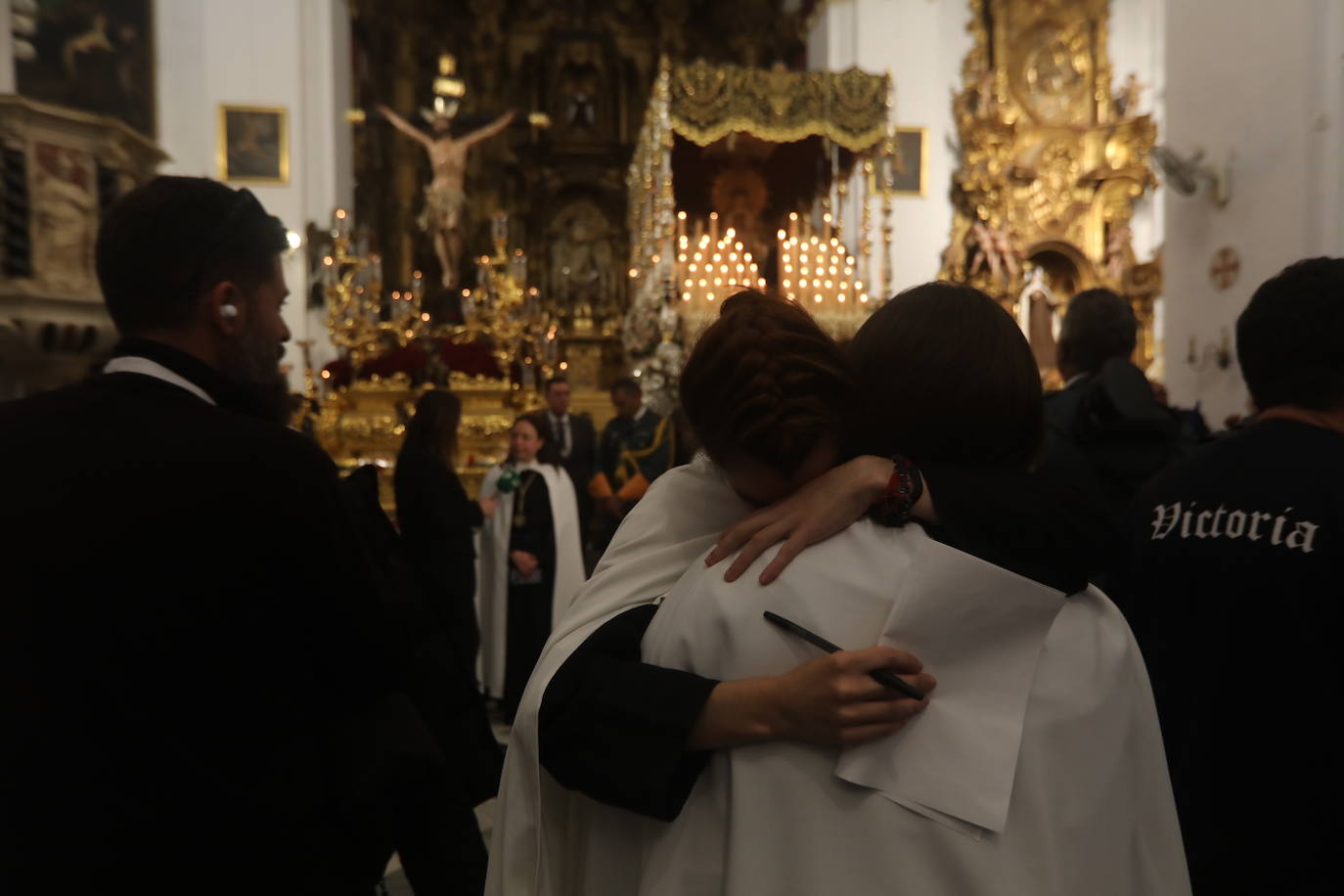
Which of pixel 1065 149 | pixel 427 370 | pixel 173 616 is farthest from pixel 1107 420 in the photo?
pixel 1065 149

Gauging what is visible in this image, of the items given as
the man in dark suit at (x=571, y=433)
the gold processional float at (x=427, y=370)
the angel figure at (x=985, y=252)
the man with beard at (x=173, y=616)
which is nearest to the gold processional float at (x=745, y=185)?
the man in dark suit at (x=571, y=433)

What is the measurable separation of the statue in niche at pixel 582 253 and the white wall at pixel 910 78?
4.32 m

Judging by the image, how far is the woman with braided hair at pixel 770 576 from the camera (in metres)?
1.28

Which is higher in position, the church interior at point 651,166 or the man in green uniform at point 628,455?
the church interior at point 651,166

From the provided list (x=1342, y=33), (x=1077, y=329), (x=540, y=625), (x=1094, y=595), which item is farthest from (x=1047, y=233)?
(x=1094, y=595)

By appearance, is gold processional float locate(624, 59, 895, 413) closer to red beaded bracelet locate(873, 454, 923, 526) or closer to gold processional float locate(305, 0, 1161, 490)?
gold processional float locate(305, 0, 1161, 490)

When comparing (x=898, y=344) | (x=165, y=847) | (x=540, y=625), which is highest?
(x=898, y=344)

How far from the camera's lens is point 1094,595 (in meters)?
1.46

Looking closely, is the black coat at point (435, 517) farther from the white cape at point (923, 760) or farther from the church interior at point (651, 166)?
the white cape at point (923, 760)

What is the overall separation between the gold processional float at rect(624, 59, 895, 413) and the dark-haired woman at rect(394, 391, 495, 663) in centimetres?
320

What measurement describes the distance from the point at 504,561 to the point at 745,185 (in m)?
7.49

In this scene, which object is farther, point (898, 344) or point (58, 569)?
point (58, 569)

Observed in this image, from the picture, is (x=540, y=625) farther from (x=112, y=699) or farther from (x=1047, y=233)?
(x=1047, y=233)

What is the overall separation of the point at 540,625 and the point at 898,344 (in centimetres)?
549
